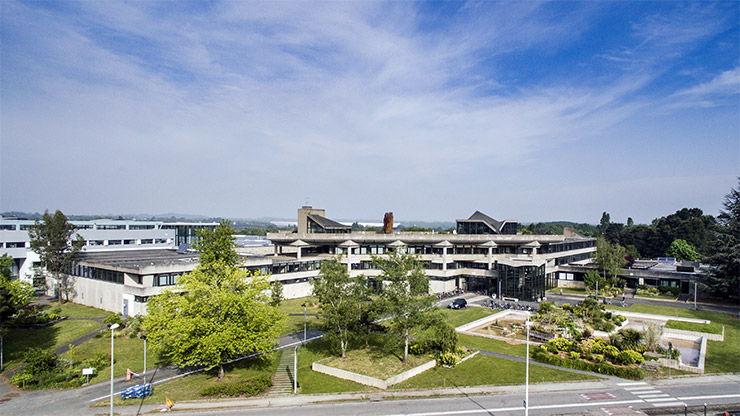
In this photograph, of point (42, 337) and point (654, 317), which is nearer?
point (42, 337)

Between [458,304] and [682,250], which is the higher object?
[682,250]

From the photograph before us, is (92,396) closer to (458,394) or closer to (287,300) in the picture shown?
(458,394)

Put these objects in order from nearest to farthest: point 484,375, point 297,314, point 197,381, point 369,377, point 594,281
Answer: point 369,377 < point 197,381 < point 484,375 < point 297,314 < point 594,281

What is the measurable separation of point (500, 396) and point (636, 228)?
142863 millimetres

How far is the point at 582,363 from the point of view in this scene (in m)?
37.7

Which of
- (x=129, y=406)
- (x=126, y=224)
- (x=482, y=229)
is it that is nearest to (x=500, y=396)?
(x=129, y=406)

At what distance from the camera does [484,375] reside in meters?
36.2

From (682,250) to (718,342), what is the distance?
86.8 m

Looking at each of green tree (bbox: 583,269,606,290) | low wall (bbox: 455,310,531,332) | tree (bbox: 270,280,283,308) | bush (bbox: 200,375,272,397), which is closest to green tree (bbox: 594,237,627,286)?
green tree (bbox: 583,269,606,290)

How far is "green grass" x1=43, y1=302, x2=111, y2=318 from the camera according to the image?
5881 cm

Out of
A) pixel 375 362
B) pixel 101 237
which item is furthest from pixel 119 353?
pixel 101 237

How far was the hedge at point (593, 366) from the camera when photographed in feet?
116

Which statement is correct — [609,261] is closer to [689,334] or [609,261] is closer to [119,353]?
[689,334]

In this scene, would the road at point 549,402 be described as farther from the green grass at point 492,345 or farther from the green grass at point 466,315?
the green grass at point 466,315
